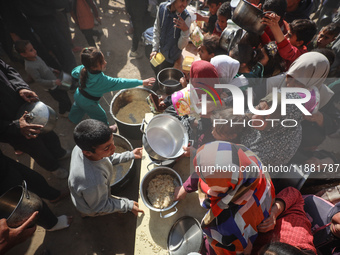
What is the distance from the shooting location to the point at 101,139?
1.91m

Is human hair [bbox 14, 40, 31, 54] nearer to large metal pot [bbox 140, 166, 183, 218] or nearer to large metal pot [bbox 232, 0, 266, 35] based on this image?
large metal pot [bbox 140, 166, 183, 218]

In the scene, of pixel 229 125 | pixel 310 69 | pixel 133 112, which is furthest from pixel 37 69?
pixel 310 69

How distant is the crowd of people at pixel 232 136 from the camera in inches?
64.3

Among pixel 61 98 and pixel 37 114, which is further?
pixel 61 98

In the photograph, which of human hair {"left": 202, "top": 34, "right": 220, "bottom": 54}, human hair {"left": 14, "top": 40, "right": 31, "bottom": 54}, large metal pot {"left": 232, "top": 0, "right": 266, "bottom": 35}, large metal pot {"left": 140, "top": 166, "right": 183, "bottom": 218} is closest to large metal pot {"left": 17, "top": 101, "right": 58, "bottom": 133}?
human hair {"left": 14, "top": 40, "right": 31, "bottom": 54}

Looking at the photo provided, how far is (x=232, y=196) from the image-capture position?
1535 millimetres

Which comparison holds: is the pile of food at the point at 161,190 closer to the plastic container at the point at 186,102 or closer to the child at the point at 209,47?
the plastic container at the point at 186,102

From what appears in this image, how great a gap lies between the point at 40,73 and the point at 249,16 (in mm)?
3777

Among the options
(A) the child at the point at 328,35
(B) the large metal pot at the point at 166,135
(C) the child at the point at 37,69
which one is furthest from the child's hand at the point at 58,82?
(A) the child at the point at 328,35

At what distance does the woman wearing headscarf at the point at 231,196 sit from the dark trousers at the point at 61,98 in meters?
3.72

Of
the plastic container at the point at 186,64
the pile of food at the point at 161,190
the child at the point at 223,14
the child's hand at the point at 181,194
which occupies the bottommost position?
the pile of food at the point at 161,190

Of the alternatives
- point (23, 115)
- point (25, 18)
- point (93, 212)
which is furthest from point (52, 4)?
point (93, 212)

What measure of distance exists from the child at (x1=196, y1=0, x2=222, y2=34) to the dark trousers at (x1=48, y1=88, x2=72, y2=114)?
387cm

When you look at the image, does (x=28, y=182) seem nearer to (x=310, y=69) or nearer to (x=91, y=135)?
(x=91, y=135)
